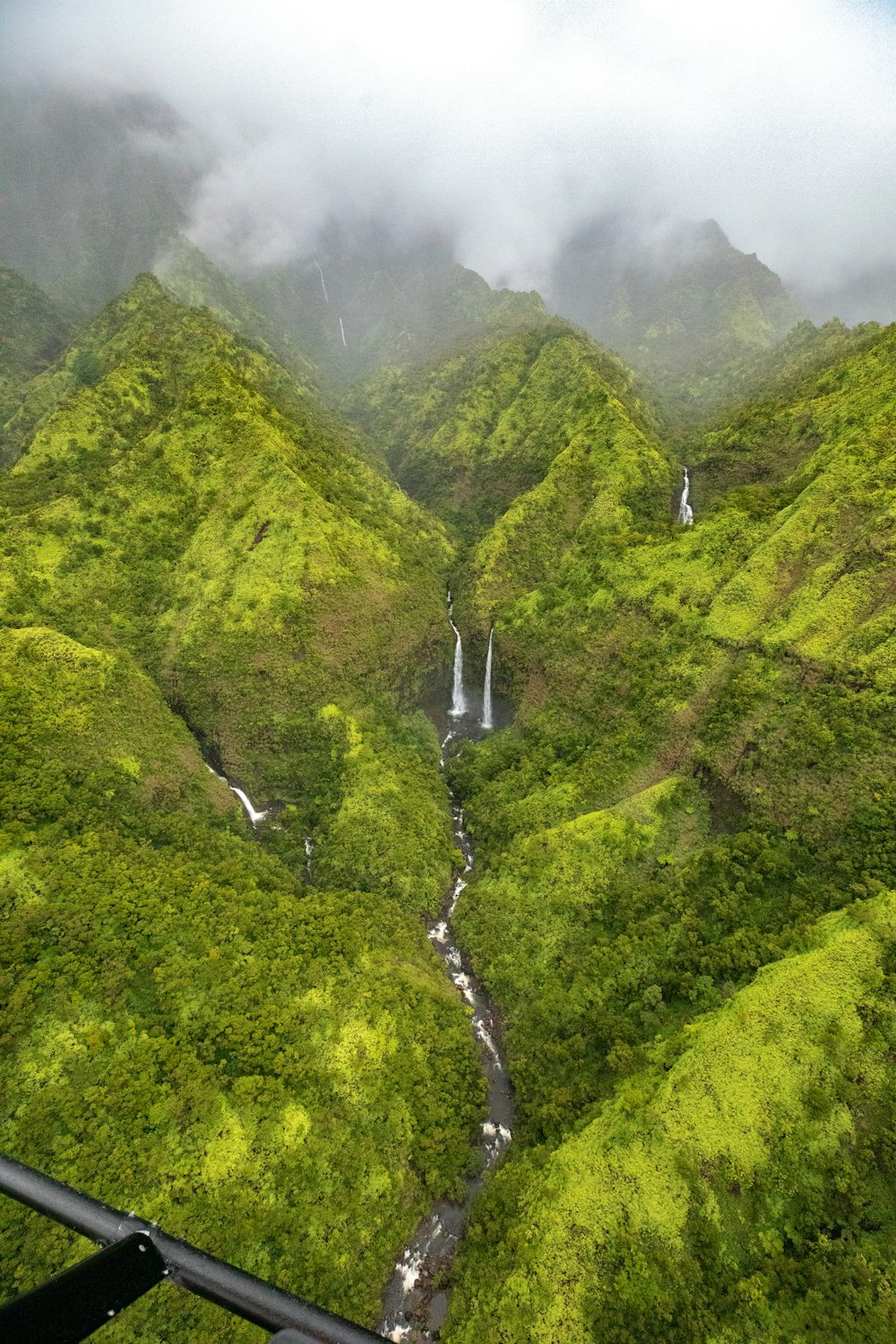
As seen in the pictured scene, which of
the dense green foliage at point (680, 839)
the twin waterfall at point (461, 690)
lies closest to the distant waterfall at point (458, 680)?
the twin waterfall at point (461, 690)

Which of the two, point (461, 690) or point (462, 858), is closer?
point (462, 858)

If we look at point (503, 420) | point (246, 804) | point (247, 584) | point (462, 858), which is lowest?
point (462, 858)

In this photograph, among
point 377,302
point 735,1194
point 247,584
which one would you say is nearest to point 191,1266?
point 735,1194

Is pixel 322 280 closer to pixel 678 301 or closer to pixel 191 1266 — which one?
pixel 678 301

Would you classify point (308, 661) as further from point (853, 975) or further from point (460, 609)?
point (853, 975)

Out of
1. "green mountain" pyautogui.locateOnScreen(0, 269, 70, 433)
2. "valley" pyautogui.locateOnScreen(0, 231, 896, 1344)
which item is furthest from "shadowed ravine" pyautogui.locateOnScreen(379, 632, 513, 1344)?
"green mountain" pyautogui.locateOnScreen(0, 269, 70, 433)

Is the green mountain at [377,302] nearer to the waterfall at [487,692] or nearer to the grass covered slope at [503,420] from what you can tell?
the grass covered slope at [503,420]
